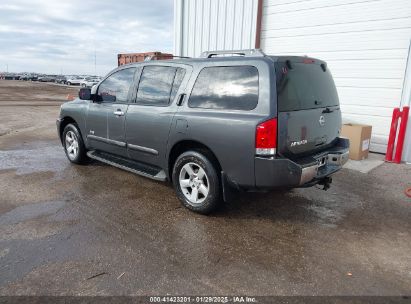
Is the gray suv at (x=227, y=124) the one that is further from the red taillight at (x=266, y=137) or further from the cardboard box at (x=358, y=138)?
the cardboard box at (x=358, y=138)

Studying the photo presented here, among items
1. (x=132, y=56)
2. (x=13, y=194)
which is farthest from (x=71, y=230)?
(x=132, y=56)

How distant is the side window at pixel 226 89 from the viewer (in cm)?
358

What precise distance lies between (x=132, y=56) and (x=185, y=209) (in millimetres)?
15039

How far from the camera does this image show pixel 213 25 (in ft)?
34.0

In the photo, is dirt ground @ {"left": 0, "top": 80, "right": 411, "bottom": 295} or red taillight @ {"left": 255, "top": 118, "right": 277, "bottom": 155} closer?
dirt ground @ {"left": 0, "top": 80, "right": 411, "bottom": 295}

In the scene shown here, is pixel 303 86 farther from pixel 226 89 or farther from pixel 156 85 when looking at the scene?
pixel 156 85

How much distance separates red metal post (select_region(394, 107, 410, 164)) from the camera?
6750 millimetres

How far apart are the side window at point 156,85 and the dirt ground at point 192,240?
4.46ft

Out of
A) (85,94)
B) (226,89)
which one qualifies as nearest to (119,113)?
(85,94)

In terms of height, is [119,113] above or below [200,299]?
above

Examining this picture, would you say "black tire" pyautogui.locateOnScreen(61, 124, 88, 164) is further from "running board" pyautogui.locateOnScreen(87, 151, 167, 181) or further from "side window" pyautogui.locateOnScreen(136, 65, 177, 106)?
"side window" pyautogui.locateOnScreen(136, 65, 177, 106)

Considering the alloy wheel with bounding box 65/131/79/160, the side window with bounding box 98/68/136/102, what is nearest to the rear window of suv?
the side window with bounding box 98/68/136/102

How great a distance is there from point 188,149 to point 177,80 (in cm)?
91

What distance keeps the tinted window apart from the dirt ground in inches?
57.5
